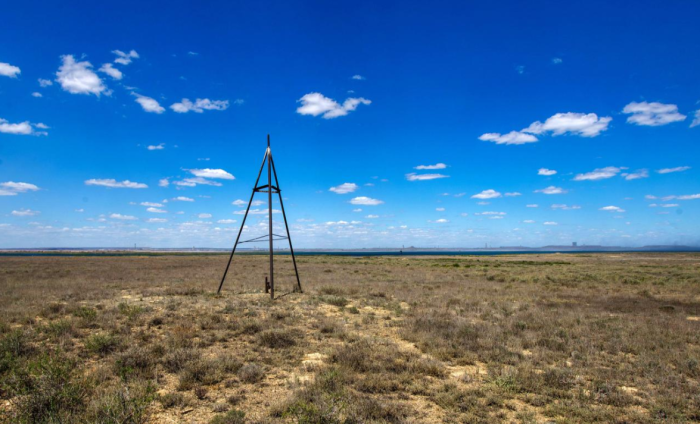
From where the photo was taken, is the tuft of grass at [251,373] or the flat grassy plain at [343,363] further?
the tuft of grass at [251,373]

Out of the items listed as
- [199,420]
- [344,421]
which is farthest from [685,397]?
[199,420]

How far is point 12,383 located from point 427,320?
1017cm

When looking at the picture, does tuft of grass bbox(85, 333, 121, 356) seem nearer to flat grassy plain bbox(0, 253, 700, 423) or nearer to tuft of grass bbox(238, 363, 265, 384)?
flat grassy plain bbox(0, 253, 700, 423)

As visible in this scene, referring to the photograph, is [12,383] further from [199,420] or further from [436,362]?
[436,362]

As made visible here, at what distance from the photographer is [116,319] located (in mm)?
11031

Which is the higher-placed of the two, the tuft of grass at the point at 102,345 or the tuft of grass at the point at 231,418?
the tuft of grass at the point at 102,345

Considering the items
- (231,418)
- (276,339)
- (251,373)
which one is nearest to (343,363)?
(251,373)

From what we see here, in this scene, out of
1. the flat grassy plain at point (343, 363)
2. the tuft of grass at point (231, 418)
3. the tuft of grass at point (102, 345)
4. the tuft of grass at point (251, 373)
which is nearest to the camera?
the tuft of grass at point (231, 418)

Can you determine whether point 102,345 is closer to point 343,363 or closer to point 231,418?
point 231,418

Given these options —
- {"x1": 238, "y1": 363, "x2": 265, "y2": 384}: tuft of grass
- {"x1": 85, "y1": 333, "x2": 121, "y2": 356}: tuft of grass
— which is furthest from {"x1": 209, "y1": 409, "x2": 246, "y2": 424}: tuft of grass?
{"x1": 85, "y1": 333, "x2": 121, "y2": 356}: tuft of grass

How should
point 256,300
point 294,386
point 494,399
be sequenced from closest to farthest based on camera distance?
point 494,399 → point 294,386 → point 256,300

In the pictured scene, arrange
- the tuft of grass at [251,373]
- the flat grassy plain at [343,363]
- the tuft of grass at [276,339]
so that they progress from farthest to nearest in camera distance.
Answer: the tuft of grass at [276,339] < the tuft of grass at [251,373] < the flat grassy plain at [343,363]

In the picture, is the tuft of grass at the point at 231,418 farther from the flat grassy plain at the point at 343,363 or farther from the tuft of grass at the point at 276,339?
the tuft of grass at the point at 276,339

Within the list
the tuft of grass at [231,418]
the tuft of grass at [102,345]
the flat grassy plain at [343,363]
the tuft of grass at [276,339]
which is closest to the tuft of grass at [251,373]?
the flat grassy plain at [343,363]
